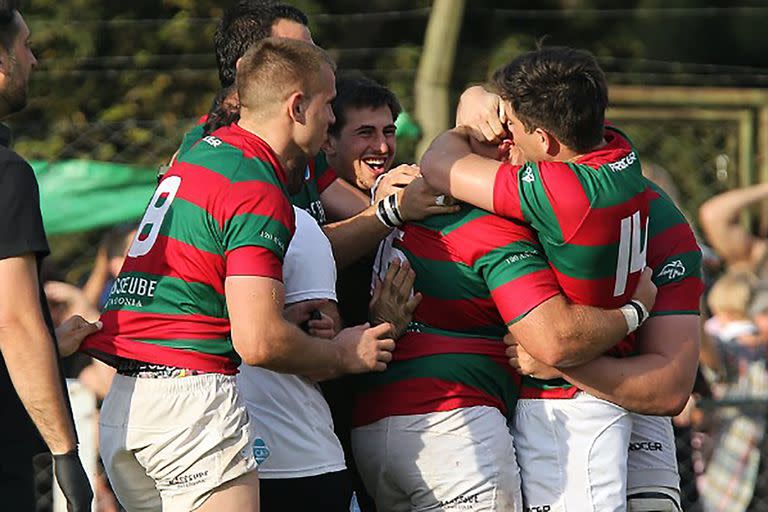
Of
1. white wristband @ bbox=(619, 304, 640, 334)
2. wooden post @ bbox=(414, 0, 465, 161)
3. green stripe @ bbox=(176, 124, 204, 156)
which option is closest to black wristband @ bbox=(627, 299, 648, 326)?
white wristband @ bbox=(619, 304, 640, 334)

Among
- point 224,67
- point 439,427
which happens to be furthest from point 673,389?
point 224,67

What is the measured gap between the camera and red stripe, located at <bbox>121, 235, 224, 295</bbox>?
4.29 meters

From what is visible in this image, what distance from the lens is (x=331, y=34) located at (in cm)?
1149

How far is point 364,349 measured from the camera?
4.48 meters

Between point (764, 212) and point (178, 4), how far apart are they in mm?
4171

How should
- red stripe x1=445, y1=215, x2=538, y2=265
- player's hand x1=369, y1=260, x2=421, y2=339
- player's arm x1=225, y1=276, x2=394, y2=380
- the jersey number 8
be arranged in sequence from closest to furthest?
player's arm x1=225, y1=276, x2=394, y2=380, the jersey number 8, red stripe x1=445, y1=215, x2=538, y2=265, player's hand x1=369, y1=260, x2=421, y2=339

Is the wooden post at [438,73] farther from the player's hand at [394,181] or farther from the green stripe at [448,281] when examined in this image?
the green stripe at [448,281]

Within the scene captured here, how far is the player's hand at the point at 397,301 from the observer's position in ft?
15.4

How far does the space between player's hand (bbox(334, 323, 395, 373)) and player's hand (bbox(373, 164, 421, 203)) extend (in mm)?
558

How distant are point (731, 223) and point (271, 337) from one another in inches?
221

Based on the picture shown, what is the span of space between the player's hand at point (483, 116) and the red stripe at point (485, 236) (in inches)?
12.9

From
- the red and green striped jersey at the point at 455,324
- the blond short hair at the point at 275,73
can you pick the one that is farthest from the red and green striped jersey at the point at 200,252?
the red and green striped jersey at the point at 455,324

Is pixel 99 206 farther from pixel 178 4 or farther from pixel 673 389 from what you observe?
pixel 673 389

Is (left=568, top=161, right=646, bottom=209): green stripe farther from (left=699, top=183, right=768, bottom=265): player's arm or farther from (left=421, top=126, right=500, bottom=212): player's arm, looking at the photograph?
(left=699, top=183, right=768, bottom=265): player's arm
